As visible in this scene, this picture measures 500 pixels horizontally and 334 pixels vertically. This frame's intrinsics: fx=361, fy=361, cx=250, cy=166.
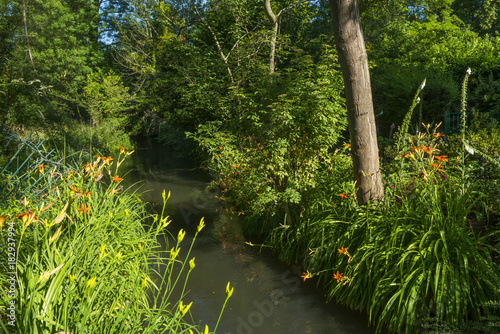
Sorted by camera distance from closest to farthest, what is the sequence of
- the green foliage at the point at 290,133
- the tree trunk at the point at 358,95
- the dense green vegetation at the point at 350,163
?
the dense green vegetation at the point at 350,163 → the tree trunk at the point at 358,95 → the green foliage at the point at 290,133

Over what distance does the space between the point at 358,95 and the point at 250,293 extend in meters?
2.50

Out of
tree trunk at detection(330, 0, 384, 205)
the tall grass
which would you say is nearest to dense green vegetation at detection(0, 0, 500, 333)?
the tall grass

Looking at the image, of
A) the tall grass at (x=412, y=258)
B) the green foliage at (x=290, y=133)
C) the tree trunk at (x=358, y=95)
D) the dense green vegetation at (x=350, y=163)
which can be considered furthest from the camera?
the green foliage at (x=290, y=133)

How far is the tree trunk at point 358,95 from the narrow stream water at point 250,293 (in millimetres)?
1247

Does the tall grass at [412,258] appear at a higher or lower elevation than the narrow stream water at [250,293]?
higher

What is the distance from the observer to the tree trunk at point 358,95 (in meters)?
3.79

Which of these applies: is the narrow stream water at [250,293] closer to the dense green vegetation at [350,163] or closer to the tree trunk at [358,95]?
the dense green vegetation at [350,163]

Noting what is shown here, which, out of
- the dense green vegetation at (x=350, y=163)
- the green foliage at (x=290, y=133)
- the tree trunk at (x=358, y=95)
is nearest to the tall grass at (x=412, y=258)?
the dense green vegetation at (x=350, y=163)

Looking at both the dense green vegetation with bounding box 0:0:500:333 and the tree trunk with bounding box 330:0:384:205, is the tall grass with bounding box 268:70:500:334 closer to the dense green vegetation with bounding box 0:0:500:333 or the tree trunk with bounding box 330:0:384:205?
the dense green vegetation with bounding box 0:0:500:333

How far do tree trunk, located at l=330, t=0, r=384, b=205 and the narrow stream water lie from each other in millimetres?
1247

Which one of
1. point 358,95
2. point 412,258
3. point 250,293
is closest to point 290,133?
point 358,95

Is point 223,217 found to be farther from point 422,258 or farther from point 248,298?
point 422,258

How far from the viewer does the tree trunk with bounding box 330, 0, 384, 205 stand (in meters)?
3.79

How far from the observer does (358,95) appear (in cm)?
382
